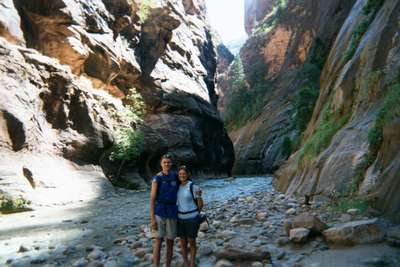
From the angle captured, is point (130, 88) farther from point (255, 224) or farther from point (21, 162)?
point (255, 224)

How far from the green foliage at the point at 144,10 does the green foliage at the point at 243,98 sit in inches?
1128

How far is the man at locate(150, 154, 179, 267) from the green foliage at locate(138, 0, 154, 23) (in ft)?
106

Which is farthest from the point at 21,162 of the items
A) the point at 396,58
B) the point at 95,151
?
the point at 396,58

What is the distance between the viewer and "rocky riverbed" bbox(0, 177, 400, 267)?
5.18 metres

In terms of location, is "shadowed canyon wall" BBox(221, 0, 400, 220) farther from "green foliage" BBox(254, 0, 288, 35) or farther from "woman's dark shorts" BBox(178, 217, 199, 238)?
"green foliage" BBox(254, 0, 288, 35)

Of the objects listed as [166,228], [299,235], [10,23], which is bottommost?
[299,235]

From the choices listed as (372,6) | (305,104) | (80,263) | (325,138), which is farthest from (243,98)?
(80,263)

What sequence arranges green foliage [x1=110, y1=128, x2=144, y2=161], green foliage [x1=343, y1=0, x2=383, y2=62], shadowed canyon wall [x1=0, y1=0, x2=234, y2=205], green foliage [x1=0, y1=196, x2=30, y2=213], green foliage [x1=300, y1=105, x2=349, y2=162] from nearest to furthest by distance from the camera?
green foliage [x1=300, y1=105, x2=349, y2=162] → green foliage [x1=0, y1=196, x2=30, y2=213] → green foliage [x1=343, y1=0, x2=383, y2=62] → shadowed canyon wall [x1=0, y1=0, x2=234, y2=205] → green foliage [x1=110, y1=128, x2=144, y2=161]

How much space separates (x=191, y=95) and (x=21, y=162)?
1012 inches

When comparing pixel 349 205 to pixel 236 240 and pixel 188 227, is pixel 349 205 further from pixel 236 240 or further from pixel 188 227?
pixel 188 227

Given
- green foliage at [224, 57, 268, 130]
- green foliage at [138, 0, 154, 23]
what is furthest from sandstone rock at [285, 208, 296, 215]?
green foliage at [224, 57, 268, 130]

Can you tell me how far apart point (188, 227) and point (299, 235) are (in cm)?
185

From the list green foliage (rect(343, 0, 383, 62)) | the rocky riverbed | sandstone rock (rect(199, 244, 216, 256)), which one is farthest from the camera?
green foliage (rect(343, 0, 383, 62))

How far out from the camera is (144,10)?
3562 centimetres
